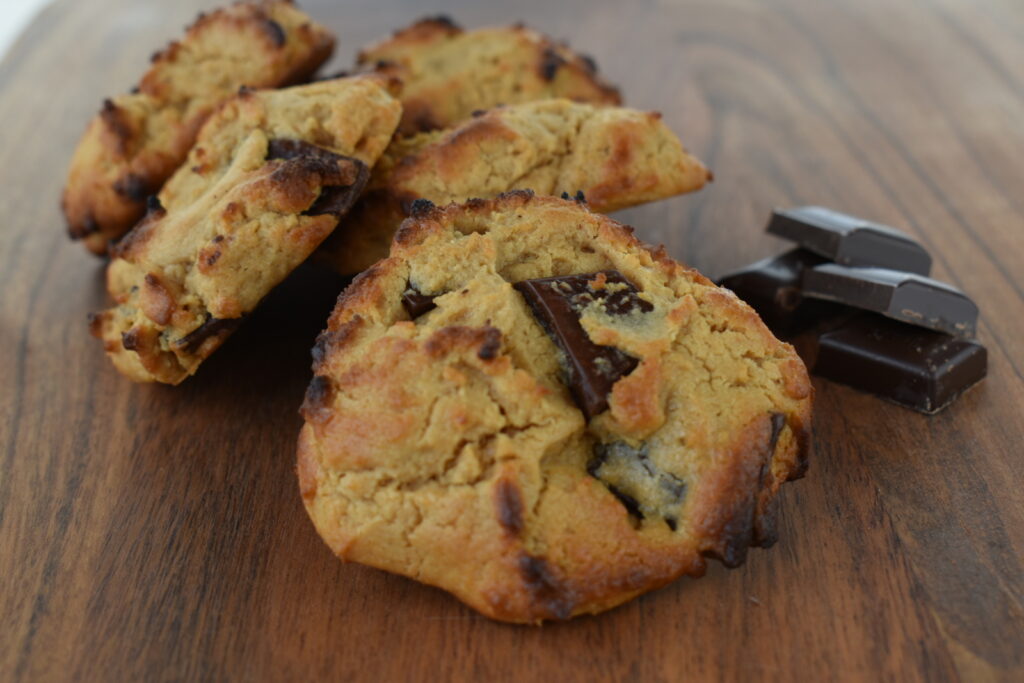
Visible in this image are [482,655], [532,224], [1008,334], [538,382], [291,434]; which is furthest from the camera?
[1008,334]

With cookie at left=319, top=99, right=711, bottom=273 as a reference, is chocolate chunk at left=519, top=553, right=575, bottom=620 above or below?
above

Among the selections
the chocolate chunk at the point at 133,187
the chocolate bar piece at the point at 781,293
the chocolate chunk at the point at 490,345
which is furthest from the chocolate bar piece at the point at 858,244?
the chocolate chunk at the point at 133,187

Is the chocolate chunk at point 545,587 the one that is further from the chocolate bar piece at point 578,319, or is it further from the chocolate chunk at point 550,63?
the chocolate chunk at point 550,63

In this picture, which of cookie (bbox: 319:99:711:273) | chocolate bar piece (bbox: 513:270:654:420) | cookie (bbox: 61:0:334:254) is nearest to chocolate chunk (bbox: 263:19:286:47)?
cookie (bbox: 61:0:334:254)

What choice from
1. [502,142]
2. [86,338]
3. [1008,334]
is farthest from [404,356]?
[1008,334]

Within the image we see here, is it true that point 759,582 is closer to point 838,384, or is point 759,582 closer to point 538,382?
point 538,382

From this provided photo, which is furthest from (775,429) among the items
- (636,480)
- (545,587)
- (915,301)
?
(915,301)

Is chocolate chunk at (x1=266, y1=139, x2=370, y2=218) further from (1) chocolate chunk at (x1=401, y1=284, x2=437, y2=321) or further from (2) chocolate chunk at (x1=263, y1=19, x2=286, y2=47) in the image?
(2) chocolate chunk at (x1=263, y1=19, x2=286, y2=47)
